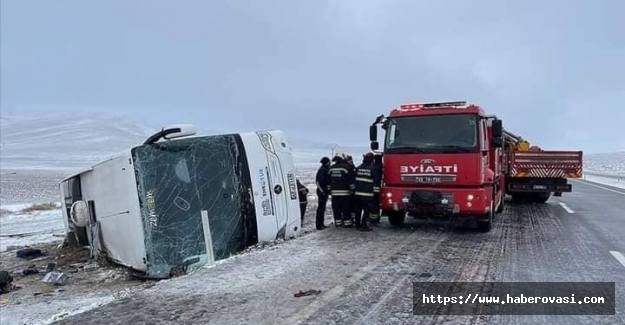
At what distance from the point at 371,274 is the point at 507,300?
62.7 inches

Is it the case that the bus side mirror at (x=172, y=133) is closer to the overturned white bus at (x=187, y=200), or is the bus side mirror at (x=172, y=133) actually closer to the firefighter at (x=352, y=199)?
the overturned white bus at (x=187, y=200)

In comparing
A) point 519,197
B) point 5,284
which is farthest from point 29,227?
point 519,197

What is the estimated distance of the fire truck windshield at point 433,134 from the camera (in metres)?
8.61

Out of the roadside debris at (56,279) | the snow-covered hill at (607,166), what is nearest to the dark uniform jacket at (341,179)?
the roadside debris at (56,279)

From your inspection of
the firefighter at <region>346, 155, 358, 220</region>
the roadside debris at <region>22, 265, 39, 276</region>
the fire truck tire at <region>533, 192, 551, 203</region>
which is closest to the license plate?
the firefighter at <region>346, 155, 358, 220</region>

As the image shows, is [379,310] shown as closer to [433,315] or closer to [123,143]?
[433,315]

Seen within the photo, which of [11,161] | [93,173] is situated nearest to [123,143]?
[11,161]

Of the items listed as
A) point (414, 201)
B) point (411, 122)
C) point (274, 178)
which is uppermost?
point (411, 122)

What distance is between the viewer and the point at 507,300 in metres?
4.84

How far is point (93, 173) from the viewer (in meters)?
8.48

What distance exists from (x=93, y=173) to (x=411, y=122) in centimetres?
591

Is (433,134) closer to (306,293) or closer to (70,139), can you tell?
(306,293)

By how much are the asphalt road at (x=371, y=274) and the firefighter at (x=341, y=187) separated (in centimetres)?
44

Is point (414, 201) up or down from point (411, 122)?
down
